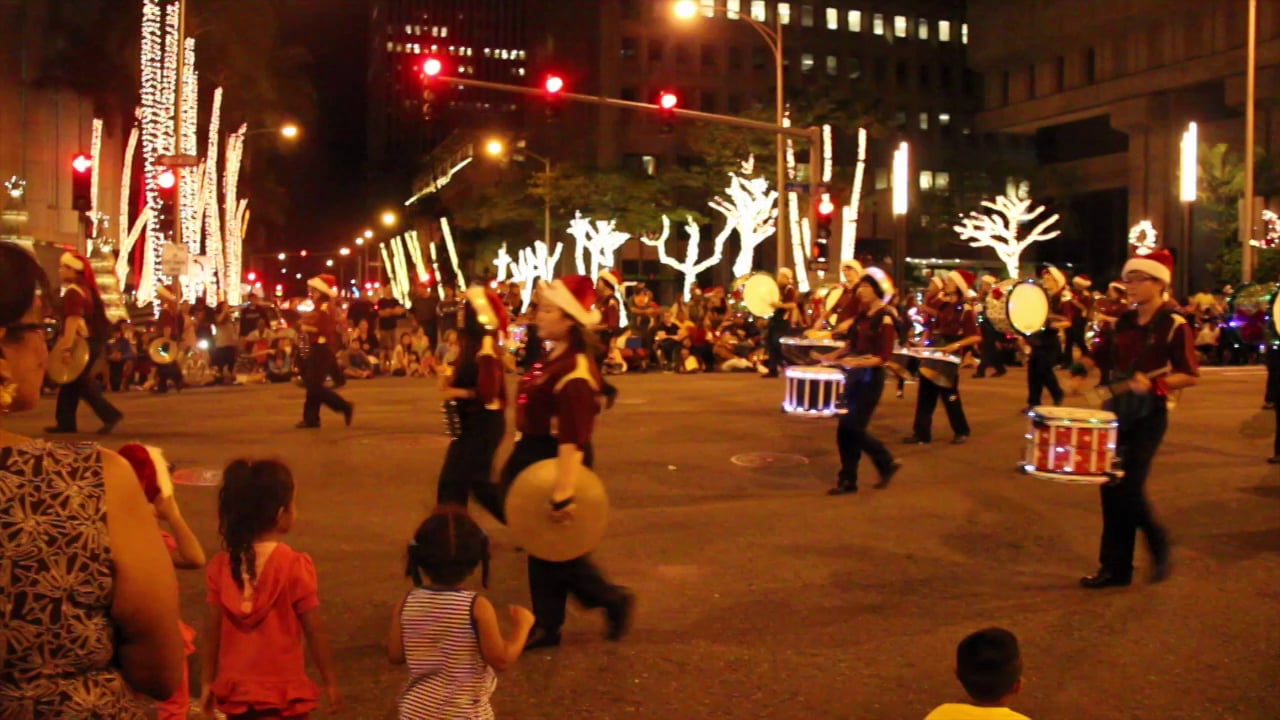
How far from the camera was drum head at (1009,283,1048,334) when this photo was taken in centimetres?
1380

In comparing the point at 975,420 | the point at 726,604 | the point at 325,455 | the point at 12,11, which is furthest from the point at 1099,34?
the point at 726,604

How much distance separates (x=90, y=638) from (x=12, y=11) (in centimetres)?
4106

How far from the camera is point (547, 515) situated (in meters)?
6.29

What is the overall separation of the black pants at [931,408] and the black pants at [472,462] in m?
7.10

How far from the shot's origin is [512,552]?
30.1ft

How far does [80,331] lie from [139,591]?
1104cm

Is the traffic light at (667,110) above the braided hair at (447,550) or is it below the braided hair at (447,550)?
above

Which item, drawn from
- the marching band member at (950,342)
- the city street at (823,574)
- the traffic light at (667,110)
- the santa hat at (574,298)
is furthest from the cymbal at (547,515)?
the traffic light at (667,110)

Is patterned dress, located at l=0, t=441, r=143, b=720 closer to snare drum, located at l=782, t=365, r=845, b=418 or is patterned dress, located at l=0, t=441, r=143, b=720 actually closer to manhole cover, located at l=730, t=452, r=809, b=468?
manhole cover, located at l=730, t=452, r=809, b=468

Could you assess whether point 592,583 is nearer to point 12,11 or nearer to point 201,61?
point 12,11

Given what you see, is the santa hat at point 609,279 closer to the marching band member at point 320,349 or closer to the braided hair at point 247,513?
the marching band member at point 320,349

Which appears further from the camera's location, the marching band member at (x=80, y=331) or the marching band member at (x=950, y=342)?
the marching band member at (x=950, y=342)

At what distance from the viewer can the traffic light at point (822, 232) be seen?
88.2ft

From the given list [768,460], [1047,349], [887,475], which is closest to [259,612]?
[887,475]
